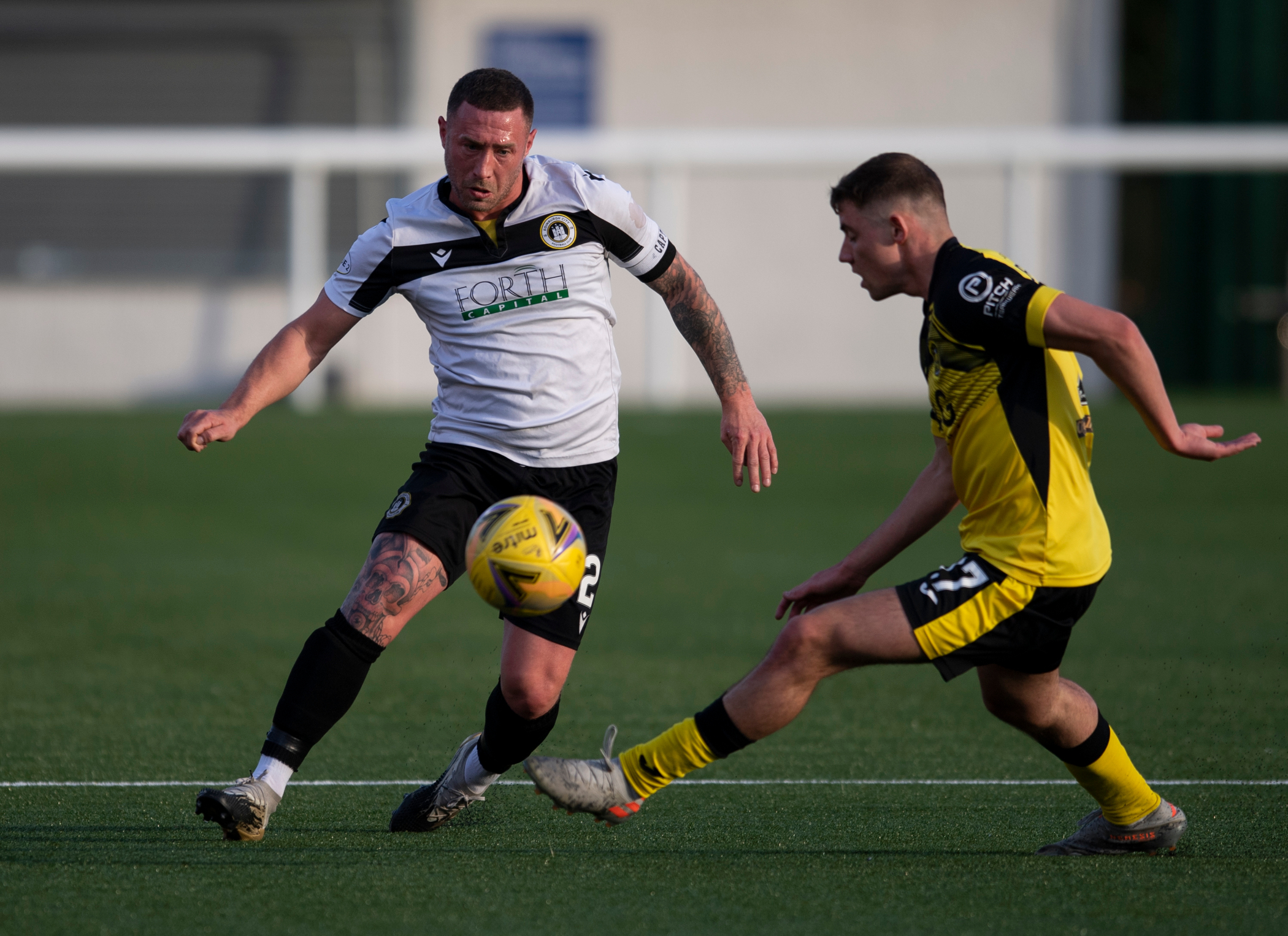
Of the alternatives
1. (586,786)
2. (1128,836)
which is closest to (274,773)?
(586,786)

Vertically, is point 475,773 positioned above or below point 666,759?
below

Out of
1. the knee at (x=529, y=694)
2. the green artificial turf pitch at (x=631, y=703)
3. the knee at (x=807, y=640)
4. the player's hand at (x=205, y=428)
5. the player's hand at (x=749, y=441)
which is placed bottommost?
the green artificial turf pitch at (x=631, y=703)

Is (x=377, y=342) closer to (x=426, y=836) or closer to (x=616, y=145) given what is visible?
(x=616, y=145)

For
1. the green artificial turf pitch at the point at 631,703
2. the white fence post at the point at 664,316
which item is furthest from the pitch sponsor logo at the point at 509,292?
the white fence post at the point at 664,316

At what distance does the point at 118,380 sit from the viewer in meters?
15.0

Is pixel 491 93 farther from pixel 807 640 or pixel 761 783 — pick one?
pixel 761 783

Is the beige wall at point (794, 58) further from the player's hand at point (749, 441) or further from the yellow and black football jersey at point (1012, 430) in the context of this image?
the yellow and black football jersey at point (1012, 430)

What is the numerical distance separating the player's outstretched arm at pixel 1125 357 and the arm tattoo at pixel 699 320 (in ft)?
4.20

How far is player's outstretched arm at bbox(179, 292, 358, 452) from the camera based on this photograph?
4.28m

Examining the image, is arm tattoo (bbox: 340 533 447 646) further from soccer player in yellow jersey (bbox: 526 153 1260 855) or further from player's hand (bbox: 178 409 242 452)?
soccer player in yellow jersey (bbox: 526 153 1260 855)

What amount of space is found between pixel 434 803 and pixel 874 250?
214cm

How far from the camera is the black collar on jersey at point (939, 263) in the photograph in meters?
3.86

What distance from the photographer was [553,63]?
16.7 m

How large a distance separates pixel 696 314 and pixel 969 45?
13095 mm
